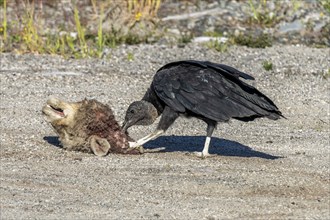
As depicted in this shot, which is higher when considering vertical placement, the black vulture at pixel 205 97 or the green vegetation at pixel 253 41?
the black vulture at pixel 205 97

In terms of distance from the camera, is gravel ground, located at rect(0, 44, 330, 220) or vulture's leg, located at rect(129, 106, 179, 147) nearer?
gravel ground, located at rect(0, 44, 330, 220)

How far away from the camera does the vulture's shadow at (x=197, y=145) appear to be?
7985 mm

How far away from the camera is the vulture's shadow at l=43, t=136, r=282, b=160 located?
26.2 feet

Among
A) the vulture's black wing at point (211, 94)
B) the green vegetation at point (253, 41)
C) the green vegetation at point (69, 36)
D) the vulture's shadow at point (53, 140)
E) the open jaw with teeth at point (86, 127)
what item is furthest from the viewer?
the green vegetation at point (253, 41)

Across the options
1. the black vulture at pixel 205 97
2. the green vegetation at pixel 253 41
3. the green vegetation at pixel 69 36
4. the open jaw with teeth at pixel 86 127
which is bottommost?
the green vegetation at pixel 69 36

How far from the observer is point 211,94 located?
7.48 m

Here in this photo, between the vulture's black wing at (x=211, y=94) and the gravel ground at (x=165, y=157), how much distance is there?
40 centimetres

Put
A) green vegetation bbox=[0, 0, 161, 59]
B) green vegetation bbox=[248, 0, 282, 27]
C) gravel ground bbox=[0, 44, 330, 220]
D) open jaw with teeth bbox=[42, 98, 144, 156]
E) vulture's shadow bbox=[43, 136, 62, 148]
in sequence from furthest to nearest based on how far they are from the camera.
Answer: green vegetation bbox=[248, 0, 282, 27], green vegetation bbox=[0, 0, 161, 59], vulture's shadow bbox=[43, 136, 62, 148], open jaw with teeth bbox=[42, 98, 144, 156], gravel ground bbox=[0, 44, 330, 220]

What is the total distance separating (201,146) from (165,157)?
746 millimetres

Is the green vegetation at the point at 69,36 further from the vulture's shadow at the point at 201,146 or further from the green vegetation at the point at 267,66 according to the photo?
the vulture's shadow at the point at 201,146

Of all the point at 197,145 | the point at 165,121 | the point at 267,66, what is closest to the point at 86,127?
the point at 165,121

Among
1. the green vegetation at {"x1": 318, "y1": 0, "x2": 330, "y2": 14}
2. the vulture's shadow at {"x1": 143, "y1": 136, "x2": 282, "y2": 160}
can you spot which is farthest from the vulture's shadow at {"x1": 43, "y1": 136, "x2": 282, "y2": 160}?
the green vegetation at {"x1": 318, "y1": 0, "x2": 330, "y2": 14}

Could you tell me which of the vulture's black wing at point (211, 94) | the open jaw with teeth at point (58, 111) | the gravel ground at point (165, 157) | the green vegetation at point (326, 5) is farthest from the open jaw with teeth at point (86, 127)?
the green vegetation at point (326, 5)

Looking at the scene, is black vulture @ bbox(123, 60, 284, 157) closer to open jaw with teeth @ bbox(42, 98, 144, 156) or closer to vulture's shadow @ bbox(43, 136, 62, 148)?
open jaw with teeth @ bbox(42, 98, 144, 156)
